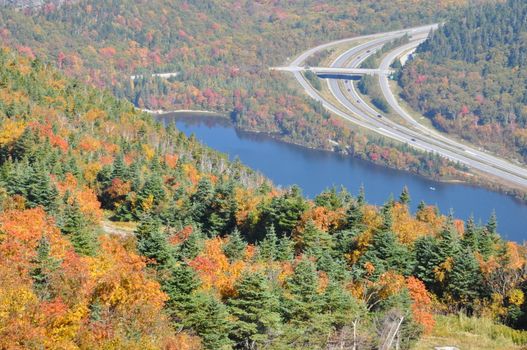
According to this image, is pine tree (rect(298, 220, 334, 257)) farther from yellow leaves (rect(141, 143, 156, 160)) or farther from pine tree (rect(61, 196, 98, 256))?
yellow leaves (rect(141, 143, 156, 160))

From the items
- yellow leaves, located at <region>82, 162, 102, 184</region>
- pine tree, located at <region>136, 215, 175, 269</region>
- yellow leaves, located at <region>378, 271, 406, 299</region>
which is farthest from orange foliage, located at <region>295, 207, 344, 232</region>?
yellow leaves, located at <region>82, 162, 102, 184</region>

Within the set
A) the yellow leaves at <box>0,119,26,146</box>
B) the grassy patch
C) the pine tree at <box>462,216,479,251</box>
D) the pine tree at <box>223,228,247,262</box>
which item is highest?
the grassy patch

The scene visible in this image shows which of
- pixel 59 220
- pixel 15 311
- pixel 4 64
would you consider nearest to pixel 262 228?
pixel 59 220

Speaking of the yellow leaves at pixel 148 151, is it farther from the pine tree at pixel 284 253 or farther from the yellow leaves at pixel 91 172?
the pine tree at pixel 284 253

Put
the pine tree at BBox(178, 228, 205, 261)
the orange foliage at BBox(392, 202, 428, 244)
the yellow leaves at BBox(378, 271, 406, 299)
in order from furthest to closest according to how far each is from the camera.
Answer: the orange foliage at BBox(392, 202, 428, 244)
the pine tree at BBox(178, 228, 205, 261)
the yellow leaves at BBox(378, 271, 406, 299)

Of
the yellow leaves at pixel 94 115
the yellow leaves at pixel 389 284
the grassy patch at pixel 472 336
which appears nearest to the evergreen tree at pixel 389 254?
the yellow leaves at pixel 389 284

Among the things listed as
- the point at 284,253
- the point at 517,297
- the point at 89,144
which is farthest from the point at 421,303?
the point at 89,144

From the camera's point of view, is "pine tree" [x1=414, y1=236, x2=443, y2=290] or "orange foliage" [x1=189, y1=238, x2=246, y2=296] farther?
"pine tree" [x1=414, y1=236, x2=443, y2=290]

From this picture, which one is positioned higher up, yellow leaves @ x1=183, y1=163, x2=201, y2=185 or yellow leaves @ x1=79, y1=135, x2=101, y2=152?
yellow leaves @ x1=79, y1=135, x2=101, y2=152
